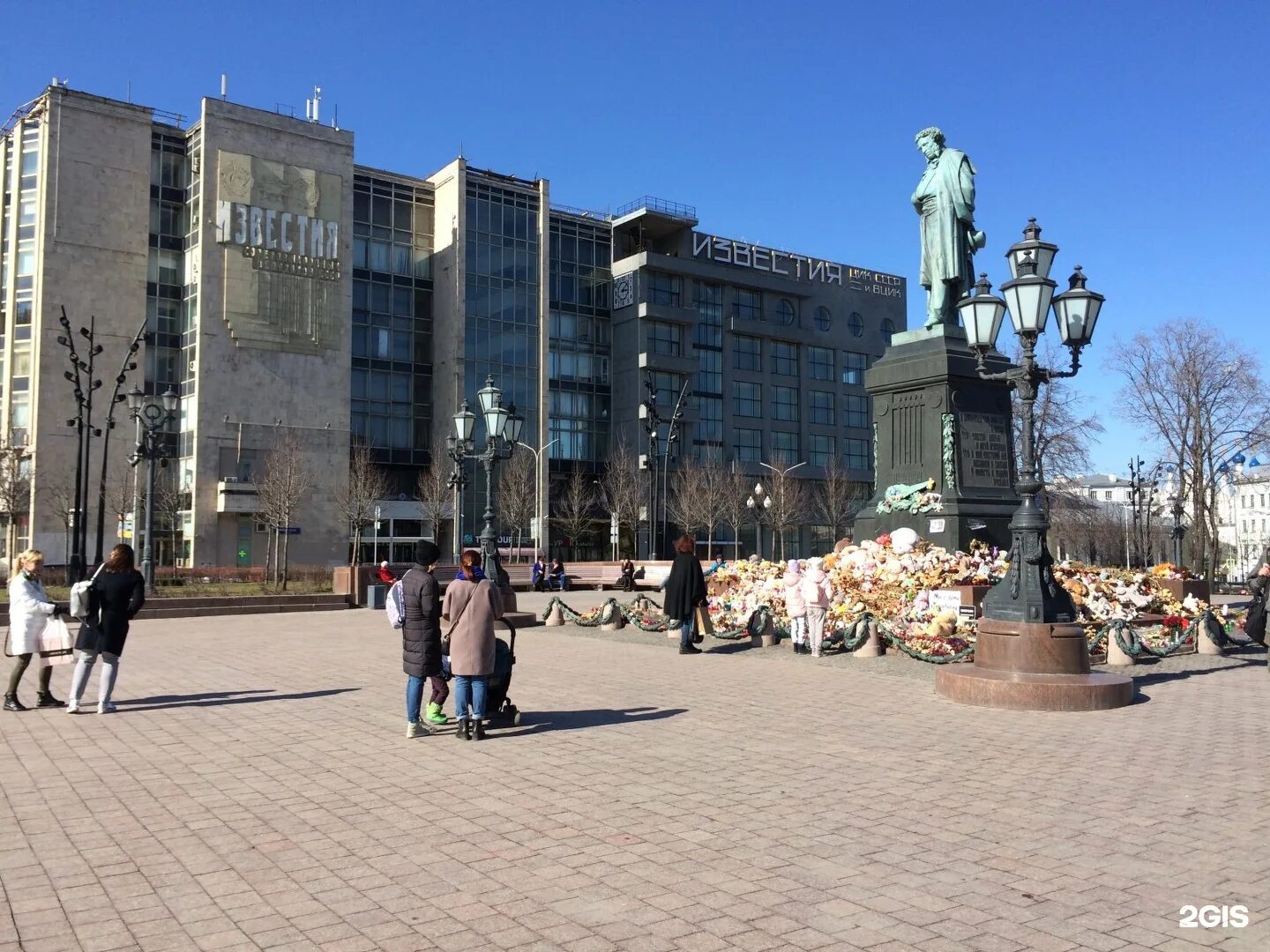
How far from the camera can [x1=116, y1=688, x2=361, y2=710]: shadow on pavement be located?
11484 mm

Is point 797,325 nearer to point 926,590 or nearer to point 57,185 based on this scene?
point 57,185

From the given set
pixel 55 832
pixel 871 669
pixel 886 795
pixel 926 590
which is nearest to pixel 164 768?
pixel 55 832

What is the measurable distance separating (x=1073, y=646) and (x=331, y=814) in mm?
7919

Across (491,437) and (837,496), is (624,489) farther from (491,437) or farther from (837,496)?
(491,437)

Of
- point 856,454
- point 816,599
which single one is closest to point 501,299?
point 856,454

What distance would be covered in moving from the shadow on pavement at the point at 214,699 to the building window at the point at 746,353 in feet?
231

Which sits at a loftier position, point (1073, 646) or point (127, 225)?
point (127, 225)

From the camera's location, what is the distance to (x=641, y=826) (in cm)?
646

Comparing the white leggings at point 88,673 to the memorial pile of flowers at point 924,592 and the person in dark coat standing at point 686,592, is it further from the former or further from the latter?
the memorial pile of flowers at point 924,592

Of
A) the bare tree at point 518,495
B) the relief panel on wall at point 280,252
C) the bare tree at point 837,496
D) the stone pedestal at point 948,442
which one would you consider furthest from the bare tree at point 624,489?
the stone pedestal at point 948,442

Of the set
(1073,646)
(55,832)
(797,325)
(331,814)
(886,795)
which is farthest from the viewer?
(797,325)

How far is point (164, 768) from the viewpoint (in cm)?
819

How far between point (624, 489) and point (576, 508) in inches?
138

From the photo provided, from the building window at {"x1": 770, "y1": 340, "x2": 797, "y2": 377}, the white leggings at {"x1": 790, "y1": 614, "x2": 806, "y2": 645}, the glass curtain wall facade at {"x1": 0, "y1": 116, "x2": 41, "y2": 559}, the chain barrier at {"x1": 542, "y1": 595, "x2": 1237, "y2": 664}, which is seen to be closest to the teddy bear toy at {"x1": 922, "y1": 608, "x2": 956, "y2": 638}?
the chain barrier at {"x1": 542, "y1": 595, "x2": 1237, "y2": 664}
